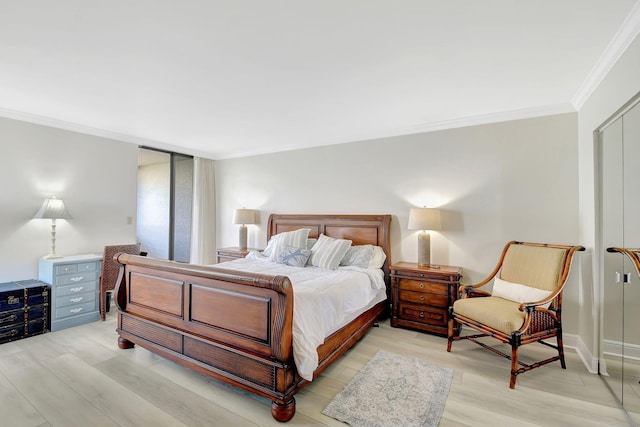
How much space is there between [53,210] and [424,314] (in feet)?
15.0

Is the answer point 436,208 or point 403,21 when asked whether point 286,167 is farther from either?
point 403,21

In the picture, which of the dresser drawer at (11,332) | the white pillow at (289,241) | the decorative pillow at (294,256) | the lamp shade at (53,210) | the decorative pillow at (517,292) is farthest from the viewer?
the white pillow at (289,241)

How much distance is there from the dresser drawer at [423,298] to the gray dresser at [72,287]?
3.85 meters

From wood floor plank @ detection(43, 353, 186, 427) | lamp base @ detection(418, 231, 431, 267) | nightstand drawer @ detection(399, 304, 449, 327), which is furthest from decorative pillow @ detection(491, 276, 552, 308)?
wood floor plank @ detection(43, 353, 186, 427)

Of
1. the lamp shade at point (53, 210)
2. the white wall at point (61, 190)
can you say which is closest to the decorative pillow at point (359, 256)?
the white wall at point (61, 190)

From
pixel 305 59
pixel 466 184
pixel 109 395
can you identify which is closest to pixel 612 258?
pixel 466 184

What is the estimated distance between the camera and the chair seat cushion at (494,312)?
2.32 m

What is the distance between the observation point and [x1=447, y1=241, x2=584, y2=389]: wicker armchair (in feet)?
7.67

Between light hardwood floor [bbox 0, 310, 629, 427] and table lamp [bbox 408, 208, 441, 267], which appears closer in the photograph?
light hardwood floor [bbox 0, 310, 629, 427]

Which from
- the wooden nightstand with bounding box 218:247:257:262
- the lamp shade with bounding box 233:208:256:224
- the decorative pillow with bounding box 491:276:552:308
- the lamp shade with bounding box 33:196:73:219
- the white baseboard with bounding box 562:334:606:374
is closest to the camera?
the white baseboard with bounding box 562:334:606:374

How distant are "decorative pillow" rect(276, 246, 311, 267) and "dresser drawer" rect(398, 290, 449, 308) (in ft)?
4.07

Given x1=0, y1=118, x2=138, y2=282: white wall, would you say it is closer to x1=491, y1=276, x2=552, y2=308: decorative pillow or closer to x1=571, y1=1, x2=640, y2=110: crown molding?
x1=491, y1=276, x2=552, y2=308: decorative pillow

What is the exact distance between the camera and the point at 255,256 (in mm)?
4164

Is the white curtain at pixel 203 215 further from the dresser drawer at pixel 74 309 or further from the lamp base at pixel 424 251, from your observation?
the lamp base at pixel 424 251
